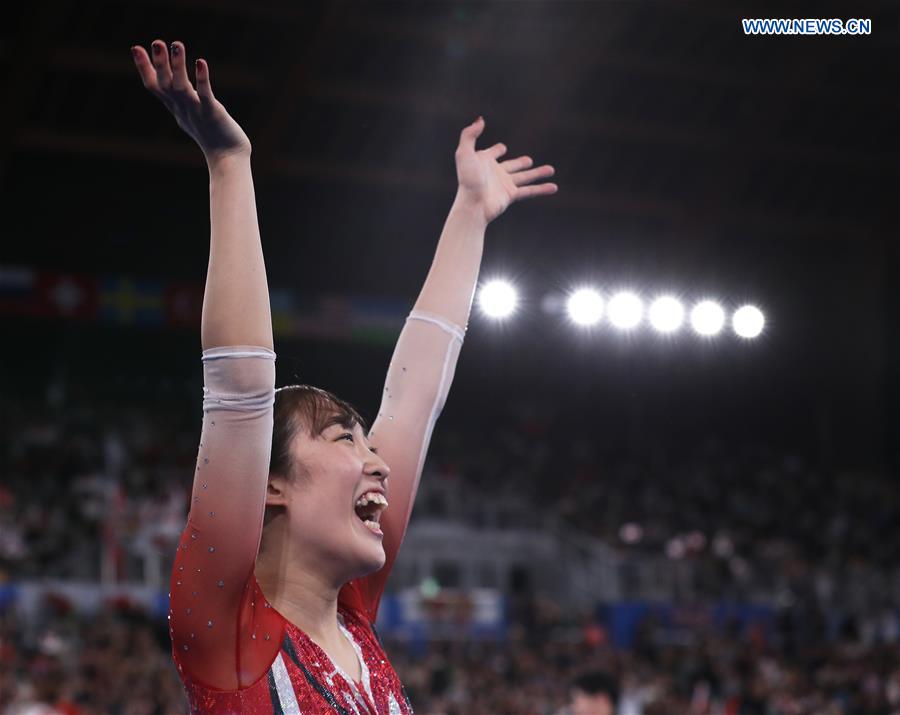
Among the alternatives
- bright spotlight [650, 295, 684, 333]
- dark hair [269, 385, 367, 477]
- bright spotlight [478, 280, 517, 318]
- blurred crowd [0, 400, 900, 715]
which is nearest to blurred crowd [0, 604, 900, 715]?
blurred crowd [0, 400, 900, 715]

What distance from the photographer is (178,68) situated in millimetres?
1683

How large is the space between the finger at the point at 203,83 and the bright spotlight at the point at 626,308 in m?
2.42

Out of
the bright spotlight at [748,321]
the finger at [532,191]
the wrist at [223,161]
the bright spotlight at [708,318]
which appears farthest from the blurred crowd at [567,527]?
the wrist at [223,161]

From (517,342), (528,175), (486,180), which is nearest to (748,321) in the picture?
(528,175)

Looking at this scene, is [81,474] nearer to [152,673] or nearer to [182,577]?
[152,673]

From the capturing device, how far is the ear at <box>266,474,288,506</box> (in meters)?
1.94

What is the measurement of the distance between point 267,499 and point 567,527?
15894mm

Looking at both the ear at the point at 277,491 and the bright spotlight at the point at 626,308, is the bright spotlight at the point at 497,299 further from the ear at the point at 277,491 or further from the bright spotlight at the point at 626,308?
the ear at the point at 277,491

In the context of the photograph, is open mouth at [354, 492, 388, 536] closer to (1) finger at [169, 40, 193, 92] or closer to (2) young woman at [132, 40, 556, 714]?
(2) young woman at [132, 40, 556, 714]

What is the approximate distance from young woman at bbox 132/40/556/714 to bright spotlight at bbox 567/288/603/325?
1.64 m

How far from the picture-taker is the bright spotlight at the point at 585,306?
3.94m

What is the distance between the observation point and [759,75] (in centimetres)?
1538

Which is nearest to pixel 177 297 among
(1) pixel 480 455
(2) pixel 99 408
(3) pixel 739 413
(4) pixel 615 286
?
(2) pixel 99 408

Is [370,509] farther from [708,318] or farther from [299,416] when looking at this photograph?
[708,318]
